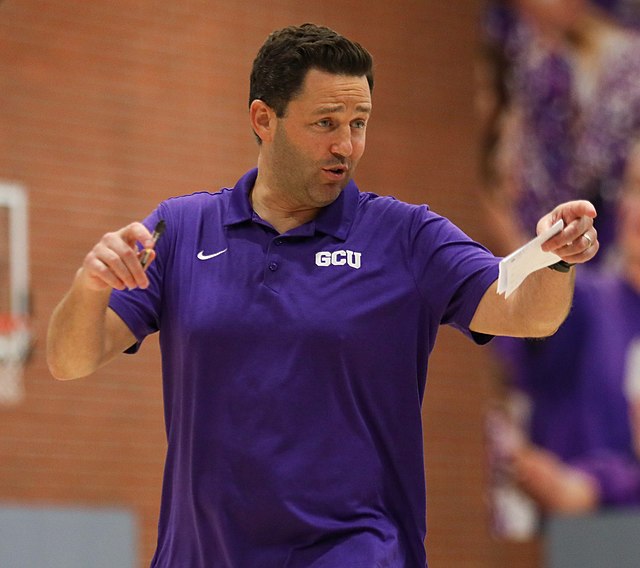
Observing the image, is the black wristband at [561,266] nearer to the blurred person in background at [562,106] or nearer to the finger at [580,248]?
the finger at [580,248]

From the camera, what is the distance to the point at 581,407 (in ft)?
28.2

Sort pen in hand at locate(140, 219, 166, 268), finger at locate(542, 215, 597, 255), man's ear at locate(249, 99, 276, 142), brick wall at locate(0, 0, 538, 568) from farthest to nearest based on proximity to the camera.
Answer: brick wall at locate(0, 0, 538, 568)
man's ear at locate(249, 99, 276, 142)
pen in hand at locate(140, 219, 166, 268)
finger at locate(542, 215, 597, 255)

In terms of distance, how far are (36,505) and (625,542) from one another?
4.06 m

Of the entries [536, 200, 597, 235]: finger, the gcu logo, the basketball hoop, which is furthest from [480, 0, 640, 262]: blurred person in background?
[536, 200, 597, 235]: finger

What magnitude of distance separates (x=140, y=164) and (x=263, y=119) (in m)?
4.37

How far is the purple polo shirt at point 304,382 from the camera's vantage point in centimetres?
283

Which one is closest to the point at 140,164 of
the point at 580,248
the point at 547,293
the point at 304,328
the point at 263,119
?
the point at 263,119

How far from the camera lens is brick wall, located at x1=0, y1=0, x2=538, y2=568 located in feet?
23.2

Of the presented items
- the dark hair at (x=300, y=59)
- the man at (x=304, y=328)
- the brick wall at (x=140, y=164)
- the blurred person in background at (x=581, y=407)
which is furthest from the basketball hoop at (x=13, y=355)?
the dark hair at (x=300, y=59)

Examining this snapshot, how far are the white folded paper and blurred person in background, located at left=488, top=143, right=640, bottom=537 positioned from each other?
5.85m

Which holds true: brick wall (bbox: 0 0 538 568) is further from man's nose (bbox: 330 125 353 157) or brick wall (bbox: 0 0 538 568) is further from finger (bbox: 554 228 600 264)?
finger (bbox: 554 228 600 264)

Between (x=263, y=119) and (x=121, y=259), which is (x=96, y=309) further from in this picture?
(x=263, y=119)

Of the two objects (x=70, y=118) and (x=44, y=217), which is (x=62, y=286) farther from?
(x=70, y=118)

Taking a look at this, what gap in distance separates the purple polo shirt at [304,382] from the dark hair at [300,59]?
14.2 inches
